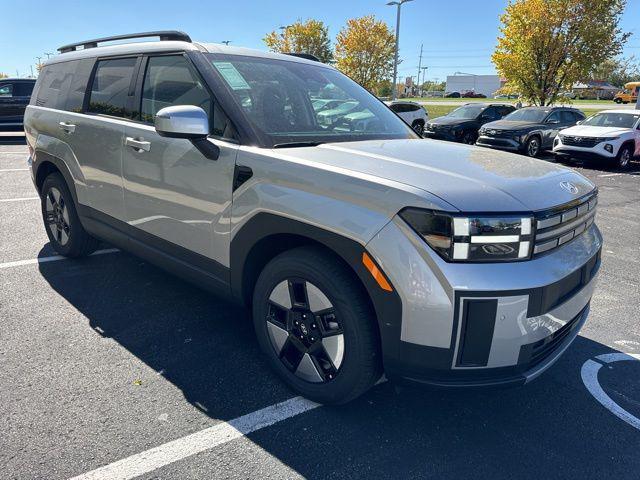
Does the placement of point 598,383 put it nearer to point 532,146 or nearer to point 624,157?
point 624,157

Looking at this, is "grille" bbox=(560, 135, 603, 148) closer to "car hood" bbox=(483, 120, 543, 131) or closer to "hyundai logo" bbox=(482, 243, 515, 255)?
"car hood" bbox=(483, 120, 543, 131)

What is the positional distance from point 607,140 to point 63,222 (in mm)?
12714

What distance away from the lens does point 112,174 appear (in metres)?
3.55

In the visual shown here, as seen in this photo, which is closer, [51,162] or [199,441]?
[199,441]

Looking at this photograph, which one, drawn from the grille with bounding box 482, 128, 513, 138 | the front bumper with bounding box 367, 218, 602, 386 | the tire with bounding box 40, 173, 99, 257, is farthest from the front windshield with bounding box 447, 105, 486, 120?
the front bumper with bounding box 367, 218, 602, 386

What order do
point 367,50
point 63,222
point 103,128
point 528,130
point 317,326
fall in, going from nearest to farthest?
1. point 317,326
2. point 103,128
3. point 63,222
4. point 528,130
5. point 367,50

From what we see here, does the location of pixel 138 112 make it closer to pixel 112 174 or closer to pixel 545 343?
pixel 112 174

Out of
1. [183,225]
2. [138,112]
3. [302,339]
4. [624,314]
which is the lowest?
[624,314]

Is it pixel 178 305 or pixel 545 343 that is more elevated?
pixel 545 343

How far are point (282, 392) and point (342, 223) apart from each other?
3.64 ft

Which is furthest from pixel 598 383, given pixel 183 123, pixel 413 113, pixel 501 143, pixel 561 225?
pixel 413 113

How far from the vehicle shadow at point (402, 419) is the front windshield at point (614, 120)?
1246 cm

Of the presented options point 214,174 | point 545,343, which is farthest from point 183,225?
point 545,343

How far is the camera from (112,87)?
12.1 feet
